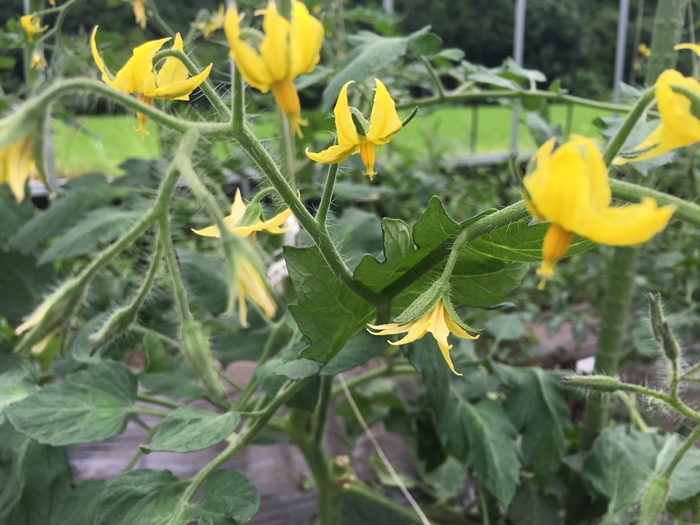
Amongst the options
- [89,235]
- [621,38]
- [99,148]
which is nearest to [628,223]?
[89,235]

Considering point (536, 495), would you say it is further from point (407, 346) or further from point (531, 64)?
point (531, 64)

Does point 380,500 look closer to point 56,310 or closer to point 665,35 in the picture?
point 56,310

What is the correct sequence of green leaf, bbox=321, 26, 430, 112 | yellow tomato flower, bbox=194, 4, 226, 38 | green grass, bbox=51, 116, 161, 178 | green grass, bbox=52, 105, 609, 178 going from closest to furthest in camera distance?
green leaf, bbox=321, 26, 430, 112 < yellow tomato flower, bbox=194, 4, 226, 38 < green grass, bbox=52, 105, 609, 178 < green grass, bbox=51, 116, 161, 178

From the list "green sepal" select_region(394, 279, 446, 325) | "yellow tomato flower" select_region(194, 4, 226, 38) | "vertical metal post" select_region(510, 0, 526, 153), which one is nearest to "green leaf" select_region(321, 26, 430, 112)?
"green sepal" select_region(394, 279, 446, 325)

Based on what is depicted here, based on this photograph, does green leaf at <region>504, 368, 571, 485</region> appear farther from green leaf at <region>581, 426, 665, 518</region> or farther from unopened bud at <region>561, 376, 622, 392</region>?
unopened bud at <region>561, 376, 622, 392</region>

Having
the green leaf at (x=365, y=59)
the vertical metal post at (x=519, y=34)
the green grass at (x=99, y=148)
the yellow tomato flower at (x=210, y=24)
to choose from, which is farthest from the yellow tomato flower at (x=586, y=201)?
the vertical metal post at (x=519, y=34)
